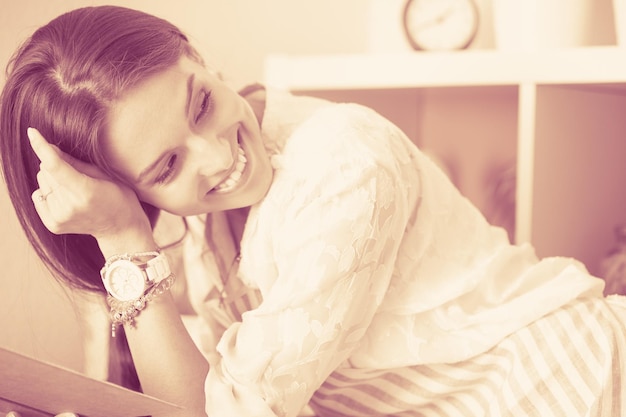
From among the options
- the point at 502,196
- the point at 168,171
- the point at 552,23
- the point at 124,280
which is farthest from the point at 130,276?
the point at 502,196

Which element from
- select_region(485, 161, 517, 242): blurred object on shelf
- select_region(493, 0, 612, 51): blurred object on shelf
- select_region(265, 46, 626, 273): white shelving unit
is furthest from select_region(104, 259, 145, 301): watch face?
select_region(485, 161, 517, 242): blurred object on shelf

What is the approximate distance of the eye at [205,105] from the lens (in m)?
0.78

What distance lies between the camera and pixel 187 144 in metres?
0.76

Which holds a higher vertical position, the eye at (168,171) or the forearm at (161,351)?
the eye at (168,171)

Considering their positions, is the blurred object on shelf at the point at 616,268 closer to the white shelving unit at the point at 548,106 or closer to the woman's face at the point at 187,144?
the white shelving unit at the point at 548,106

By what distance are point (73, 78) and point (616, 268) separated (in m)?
0.98

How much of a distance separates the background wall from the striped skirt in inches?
15.8

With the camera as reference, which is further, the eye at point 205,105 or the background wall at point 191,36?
the background wall at point 191,36

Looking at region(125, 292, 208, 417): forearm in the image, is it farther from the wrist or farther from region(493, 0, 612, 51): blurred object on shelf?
region(493, 0, 612, 51): blurred object on shelf

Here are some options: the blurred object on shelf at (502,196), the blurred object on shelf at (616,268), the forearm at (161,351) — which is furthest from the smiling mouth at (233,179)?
the blurred object on shelf at (502,196)

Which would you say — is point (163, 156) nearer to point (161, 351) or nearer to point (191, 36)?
point (161, 351)

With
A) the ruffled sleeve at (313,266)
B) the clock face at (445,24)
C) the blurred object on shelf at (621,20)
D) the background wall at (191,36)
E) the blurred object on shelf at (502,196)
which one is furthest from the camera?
the blurred object on shelf at (502,196)

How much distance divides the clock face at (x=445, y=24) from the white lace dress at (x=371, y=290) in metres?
0.49

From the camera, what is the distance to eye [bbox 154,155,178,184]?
77 cm
